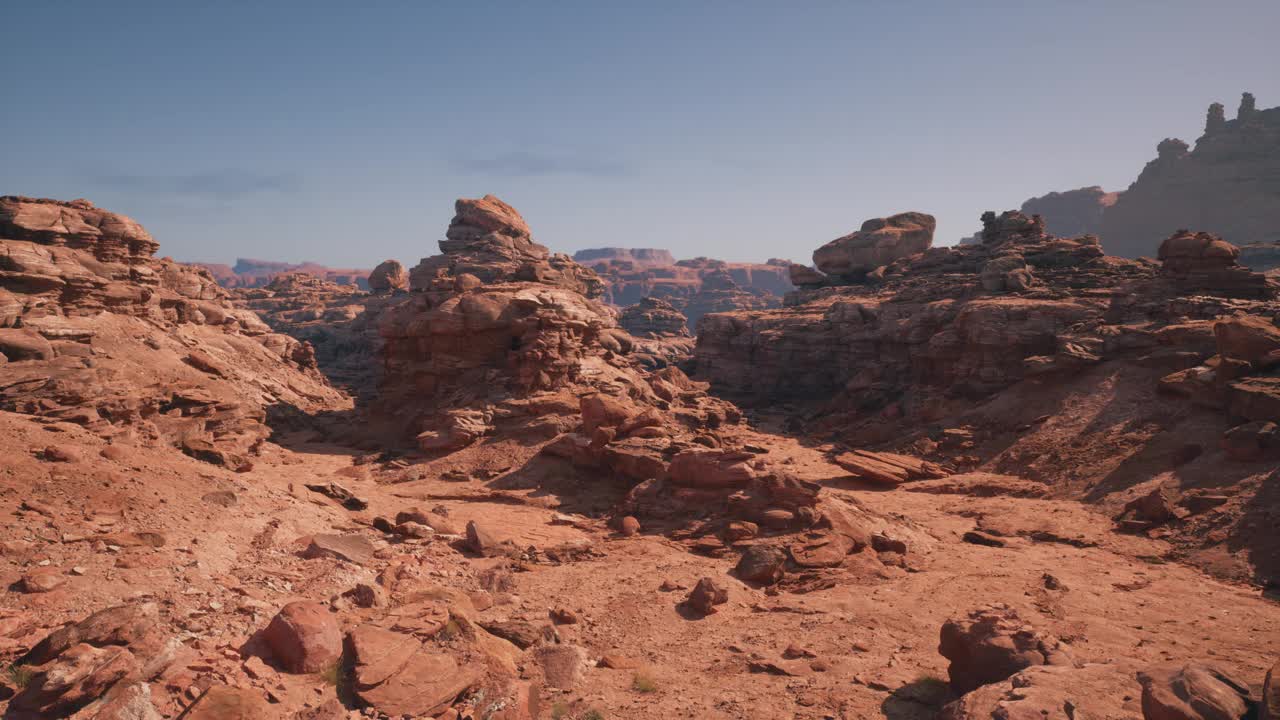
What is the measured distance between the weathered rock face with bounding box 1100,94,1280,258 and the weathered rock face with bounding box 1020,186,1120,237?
37.2 meters

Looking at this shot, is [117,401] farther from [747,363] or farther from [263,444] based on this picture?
[747,363]

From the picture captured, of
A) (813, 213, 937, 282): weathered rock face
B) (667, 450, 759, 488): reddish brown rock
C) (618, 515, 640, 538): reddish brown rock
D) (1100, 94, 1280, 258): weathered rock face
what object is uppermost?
(1100, 94, 1280, 258): weathered rock face

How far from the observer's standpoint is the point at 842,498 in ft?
52.7

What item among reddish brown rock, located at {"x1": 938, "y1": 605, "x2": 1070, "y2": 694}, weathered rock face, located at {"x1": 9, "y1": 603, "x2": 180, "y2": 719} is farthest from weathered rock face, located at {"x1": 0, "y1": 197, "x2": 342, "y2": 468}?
reddish brown rock, located at {"x1": 938, "y1": 605, "x2": 1070, "y2": 694}

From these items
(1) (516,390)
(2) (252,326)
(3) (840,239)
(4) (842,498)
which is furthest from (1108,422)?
(2) (252,326)

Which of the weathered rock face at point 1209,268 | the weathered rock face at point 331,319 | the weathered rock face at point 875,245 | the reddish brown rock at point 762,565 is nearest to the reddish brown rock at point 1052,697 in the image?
the reddish brown rock at point 762,565

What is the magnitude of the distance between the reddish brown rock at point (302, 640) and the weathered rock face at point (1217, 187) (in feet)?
338

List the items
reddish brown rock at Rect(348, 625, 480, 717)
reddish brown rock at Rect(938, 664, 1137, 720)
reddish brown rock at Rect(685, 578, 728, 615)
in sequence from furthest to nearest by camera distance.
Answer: reddish brown rock at Rect(685, 578, 728, 615), reddish brown rock at Rect(348, 625, 480, 717), reddish brown rock at Rect(938, 664, 1137, 720)

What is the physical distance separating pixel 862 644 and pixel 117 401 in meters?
18.1

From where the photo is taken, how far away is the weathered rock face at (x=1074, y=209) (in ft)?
449

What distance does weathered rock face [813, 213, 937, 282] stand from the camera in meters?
54.2

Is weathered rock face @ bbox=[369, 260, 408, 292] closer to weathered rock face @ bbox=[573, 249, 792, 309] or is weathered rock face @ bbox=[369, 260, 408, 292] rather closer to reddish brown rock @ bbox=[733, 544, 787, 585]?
reddish brown rock @ bbox=[733, 544, 787, 585]

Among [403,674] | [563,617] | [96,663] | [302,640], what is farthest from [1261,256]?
[96,663]

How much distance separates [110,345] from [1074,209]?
16789cm
